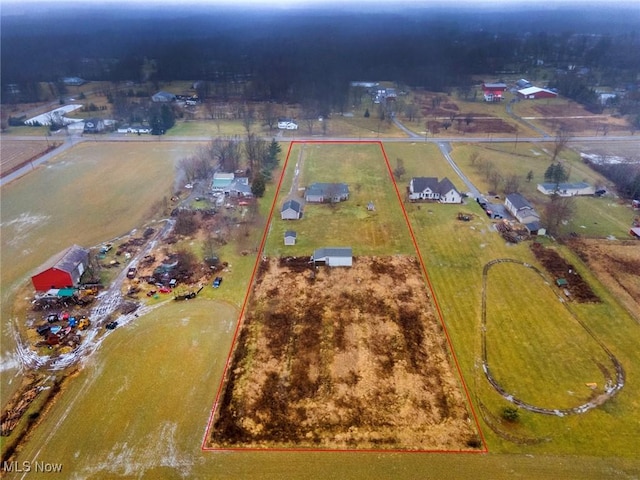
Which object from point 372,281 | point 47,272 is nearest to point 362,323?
point 372,281

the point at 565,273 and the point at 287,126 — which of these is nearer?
the point at 565,273

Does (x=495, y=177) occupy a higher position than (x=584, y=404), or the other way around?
(x=495, y=177)

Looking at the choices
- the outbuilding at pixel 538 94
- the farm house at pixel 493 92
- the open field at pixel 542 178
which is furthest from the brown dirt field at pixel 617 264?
the outbuilding at pixel 538 94

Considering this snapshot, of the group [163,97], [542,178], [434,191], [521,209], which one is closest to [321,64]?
[163,97]

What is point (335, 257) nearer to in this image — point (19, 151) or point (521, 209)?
point (521, 209)

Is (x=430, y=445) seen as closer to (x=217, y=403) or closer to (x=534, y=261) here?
(x=217, y=403)

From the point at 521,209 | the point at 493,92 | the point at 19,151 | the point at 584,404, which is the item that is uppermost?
the point at 493,92
